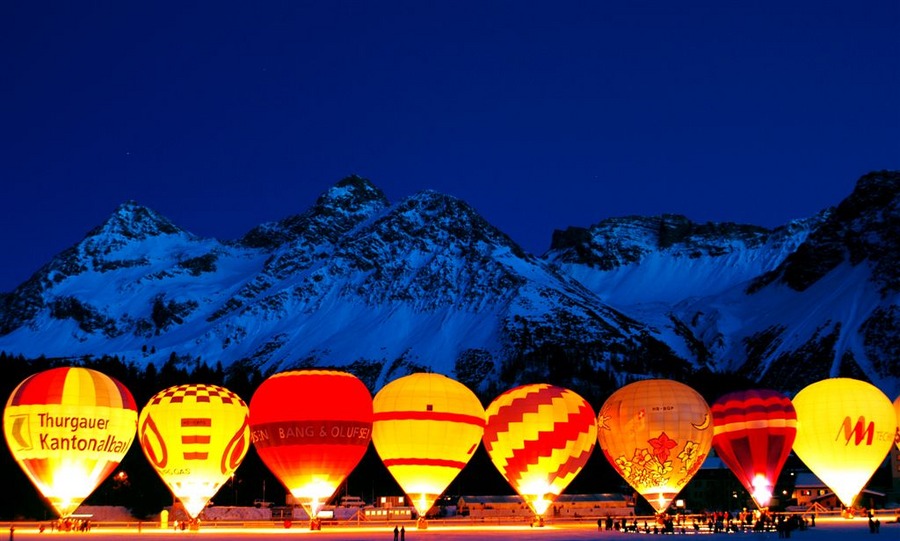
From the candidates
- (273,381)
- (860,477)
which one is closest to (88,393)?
(273,381)

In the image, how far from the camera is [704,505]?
344ft

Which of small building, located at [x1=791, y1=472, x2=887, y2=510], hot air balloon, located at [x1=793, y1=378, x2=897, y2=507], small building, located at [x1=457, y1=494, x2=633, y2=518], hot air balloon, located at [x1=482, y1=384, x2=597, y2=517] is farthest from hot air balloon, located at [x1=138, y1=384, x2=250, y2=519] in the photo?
small building, located at [x1=791, y1=472, x2=887, y2=510]

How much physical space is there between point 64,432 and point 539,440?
19646mm

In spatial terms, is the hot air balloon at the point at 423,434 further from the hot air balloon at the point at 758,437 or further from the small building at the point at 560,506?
the small building at the point at 560,506

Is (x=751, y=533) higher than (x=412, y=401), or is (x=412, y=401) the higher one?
(x=412, y=401)

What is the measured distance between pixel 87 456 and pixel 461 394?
1559 centimetres

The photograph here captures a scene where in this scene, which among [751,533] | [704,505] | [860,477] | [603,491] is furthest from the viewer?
[603,491]

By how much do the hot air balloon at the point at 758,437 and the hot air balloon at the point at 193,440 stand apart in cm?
2269

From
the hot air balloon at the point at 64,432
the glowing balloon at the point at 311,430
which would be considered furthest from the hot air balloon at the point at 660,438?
the hot air balloon at the point at 64,432

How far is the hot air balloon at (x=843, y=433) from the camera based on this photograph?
185 ft

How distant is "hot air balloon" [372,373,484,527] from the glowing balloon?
4.68ft

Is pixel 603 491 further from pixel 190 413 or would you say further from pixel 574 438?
pixel 190 413

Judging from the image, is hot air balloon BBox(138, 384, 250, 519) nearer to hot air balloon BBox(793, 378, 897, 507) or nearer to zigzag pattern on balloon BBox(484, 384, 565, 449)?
zigzag pattern on balloon BBox(484, 384, 565, 449)

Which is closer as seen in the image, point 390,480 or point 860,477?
point 860,477
